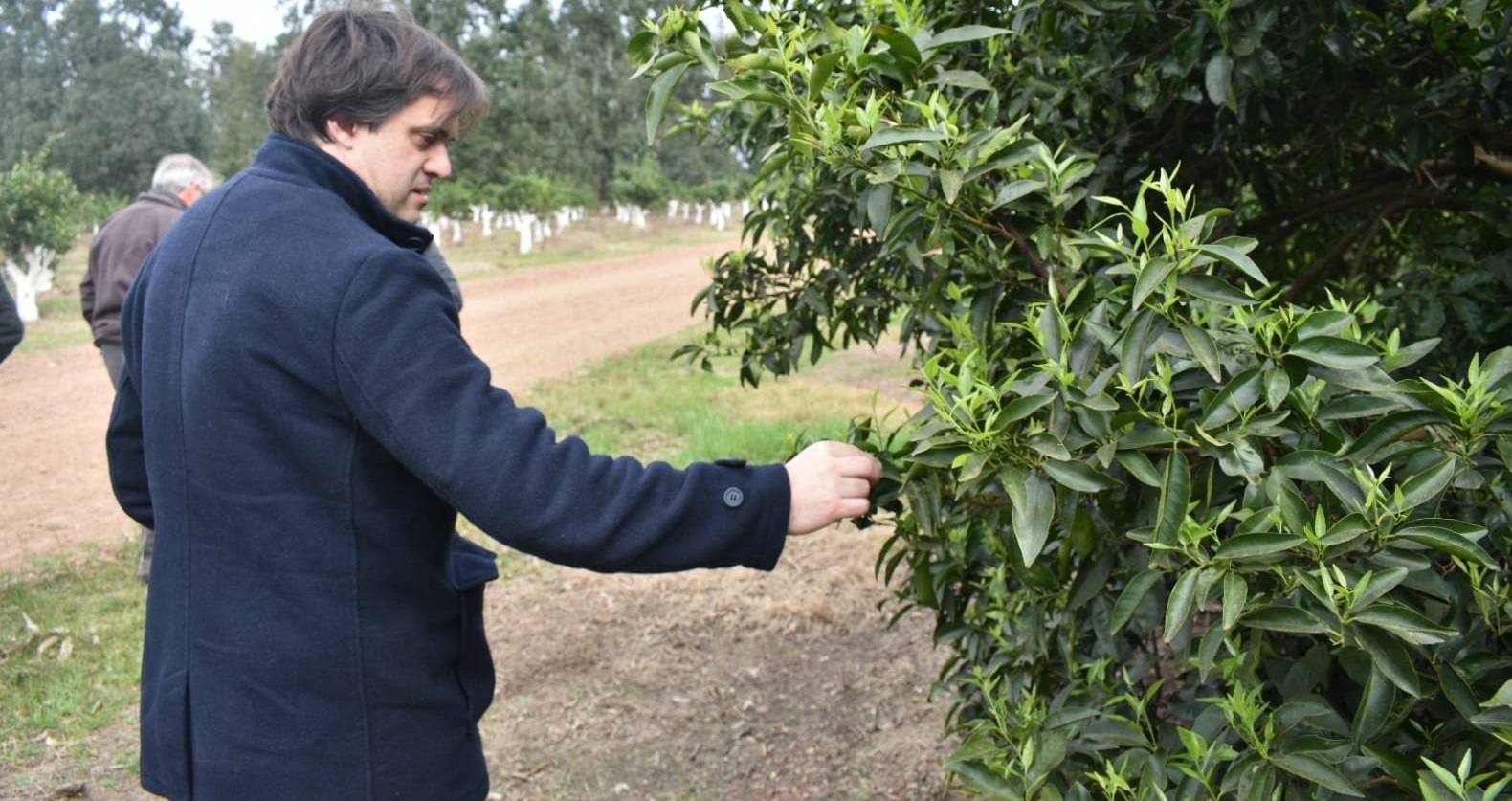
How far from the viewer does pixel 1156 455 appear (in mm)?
1469

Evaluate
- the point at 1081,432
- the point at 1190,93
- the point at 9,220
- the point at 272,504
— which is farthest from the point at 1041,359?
the point at 9,220

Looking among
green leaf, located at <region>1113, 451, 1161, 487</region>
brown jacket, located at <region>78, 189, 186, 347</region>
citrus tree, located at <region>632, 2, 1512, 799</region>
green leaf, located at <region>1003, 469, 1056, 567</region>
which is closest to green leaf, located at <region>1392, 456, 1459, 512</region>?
citrus tree, located at <region>632, 2, 1512, 799</region>

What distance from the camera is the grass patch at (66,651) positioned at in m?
3.78

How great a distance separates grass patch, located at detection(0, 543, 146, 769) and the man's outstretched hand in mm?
2933

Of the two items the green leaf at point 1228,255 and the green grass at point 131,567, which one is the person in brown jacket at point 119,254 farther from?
the green leaf at point 1228,255

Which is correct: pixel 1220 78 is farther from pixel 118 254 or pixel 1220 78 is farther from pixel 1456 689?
pixel 118 254

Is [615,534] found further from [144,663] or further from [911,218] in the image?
[144,663]

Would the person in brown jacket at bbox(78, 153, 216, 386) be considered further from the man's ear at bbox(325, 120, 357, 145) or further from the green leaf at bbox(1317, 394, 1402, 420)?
the green leaf at bbox(1317, 394, 1402, 420)

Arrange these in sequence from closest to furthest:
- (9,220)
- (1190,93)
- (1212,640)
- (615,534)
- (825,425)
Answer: (1212,640) < (615,534) < (1190,93) < (825,425) < (9,220)

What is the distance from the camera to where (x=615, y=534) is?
5.31 feet

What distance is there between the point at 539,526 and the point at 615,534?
3.9 inches

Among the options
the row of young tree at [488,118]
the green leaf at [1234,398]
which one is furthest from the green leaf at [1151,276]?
the row of young tree at [488,118]

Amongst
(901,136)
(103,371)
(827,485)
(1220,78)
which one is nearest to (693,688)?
(827,485)

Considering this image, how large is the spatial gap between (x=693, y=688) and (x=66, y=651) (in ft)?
7.32
